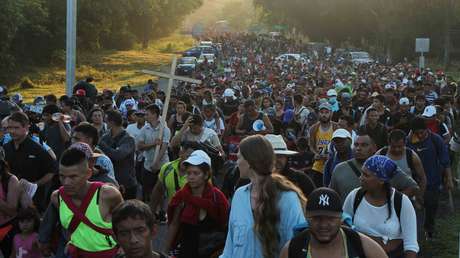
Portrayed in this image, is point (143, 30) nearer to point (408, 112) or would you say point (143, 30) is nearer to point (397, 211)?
point (408, 112)

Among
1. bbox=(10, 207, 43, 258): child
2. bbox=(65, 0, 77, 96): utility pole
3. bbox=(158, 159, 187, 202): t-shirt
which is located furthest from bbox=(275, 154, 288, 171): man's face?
bbox=(65, 0, 77, 96): utility pole

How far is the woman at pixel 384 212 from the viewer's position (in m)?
5.47

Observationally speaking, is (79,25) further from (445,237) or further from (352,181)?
(352,181)

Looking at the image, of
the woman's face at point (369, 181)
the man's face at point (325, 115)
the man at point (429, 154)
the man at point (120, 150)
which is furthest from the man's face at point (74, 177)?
the man's face at point (325, 115)

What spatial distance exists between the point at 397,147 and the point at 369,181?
2170 millimetres

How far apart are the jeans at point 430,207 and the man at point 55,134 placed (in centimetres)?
451

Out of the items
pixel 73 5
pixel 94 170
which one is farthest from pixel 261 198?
pixel 73 5

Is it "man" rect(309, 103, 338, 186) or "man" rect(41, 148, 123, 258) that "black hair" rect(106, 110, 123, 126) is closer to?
"man" rect(309, 103, 338, 186)

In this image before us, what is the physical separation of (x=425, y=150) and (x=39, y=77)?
4504 cm

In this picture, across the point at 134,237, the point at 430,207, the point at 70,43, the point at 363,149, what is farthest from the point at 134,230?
the point at 70,43

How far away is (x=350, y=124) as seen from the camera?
433 inches

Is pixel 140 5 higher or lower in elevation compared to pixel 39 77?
higher

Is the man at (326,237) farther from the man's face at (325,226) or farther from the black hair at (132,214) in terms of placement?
the black hair at (132,214)

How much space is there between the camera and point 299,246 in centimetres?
420
